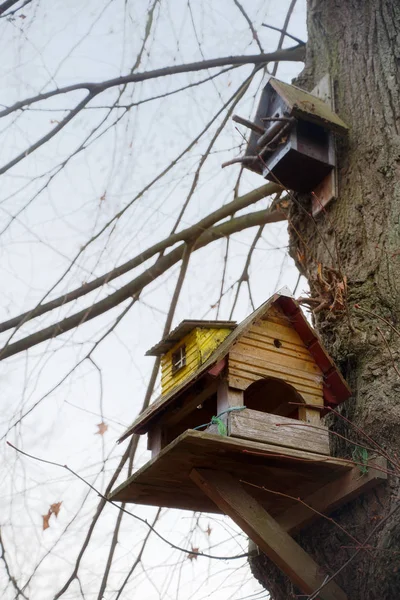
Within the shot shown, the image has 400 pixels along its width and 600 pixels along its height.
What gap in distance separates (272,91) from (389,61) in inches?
18.7

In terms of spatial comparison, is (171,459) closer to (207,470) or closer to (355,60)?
(207,470)

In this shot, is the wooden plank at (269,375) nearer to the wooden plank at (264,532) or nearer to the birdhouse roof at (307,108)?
the wooden plank at (264,532)

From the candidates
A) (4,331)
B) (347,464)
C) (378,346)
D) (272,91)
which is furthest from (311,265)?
(4,331)

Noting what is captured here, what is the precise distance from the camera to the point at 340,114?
307cm

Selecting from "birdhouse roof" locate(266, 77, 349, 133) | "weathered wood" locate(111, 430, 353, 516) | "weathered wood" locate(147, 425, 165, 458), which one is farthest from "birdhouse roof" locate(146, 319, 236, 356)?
"birdhouse roof" locate(266, 77, 349, 133)

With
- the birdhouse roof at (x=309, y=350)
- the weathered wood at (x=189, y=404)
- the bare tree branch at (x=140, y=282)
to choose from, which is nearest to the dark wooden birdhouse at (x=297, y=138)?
the bare tree branch at (x=140, y=282)

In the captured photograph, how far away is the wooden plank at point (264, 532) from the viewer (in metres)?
2.10

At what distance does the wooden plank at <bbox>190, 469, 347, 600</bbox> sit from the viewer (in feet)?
6.89

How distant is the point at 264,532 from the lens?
211cm

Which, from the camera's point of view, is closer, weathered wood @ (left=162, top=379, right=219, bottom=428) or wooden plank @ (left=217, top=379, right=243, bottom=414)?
wooden plank @ (left=217, top=379, right=243, bottom=414)

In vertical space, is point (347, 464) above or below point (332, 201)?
below

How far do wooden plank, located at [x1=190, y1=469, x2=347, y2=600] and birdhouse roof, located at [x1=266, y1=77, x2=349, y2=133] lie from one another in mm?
1390

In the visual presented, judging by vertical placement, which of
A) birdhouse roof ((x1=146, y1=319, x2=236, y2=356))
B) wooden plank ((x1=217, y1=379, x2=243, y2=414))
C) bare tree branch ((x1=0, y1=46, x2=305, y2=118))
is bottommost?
wooden plank ((x1=217, y1=379, x2=243, y2=414))

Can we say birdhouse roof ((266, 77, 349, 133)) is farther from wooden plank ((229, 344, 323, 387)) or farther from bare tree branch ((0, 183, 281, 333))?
wooden plank ((229, 344, 323, 387))
